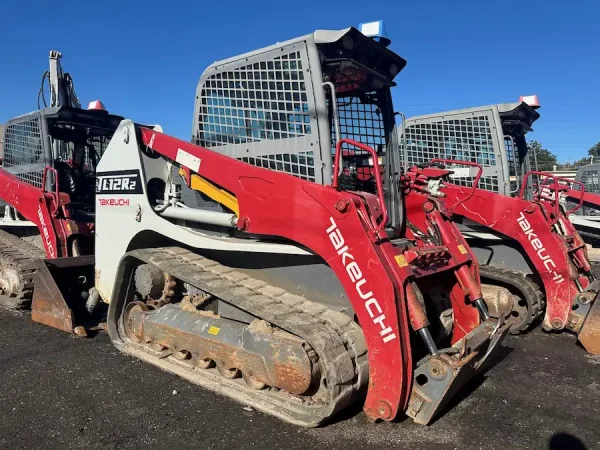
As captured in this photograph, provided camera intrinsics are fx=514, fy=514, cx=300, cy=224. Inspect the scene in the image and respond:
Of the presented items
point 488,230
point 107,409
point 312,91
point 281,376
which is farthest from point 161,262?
point 488,230

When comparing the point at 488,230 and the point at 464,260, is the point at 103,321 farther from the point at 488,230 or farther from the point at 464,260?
the point at 488,230

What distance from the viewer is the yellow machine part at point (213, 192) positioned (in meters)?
4.23

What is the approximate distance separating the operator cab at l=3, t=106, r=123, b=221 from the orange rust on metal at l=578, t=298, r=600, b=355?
5.89m

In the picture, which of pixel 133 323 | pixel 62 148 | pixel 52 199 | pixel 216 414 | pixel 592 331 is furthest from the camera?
pixel 62 148

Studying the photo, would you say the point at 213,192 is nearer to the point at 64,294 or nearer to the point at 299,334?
the point at 299,334

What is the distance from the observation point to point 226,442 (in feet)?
10.6

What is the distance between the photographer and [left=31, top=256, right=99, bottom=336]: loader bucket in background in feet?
17.8

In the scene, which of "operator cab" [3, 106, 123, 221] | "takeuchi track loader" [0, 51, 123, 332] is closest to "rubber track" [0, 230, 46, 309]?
"takeuchi track loader" [0, 51, 123, 332]

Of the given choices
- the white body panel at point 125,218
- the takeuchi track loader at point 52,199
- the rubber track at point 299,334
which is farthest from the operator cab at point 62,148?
the rubber track at point 299,334

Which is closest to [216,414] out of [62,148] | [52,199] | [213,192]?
[213,192]

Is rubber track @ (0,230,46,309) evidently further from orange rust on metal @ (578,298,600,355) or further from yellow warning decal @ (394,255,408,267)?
orange rust on metal @ (578,298,600,355)

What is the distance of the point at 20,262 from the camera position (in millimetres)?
6324

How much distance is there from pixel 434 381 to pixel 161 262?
248cm

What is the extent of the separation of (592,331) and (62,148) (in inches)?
277
